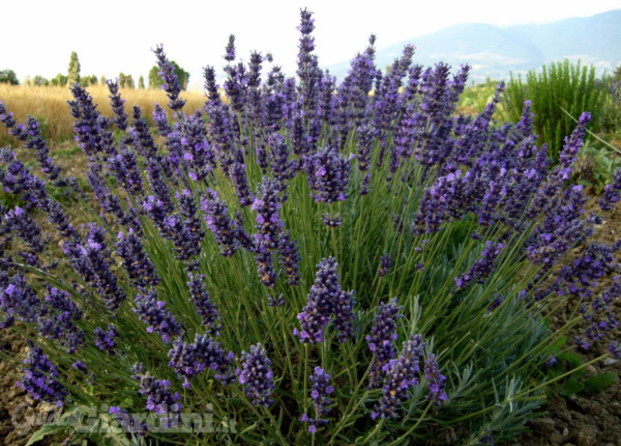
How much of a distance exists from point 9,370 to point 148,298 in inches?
78.7

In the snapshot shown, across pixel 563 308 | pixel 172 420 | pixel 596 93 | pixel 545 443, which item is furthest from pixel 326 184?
pixel 596 93

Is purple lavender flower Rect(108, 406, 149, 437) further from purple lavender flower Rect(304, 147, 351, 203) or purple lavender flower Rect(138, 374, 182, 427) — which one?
purple lavender flower Rect(304, 147, 351, 203)

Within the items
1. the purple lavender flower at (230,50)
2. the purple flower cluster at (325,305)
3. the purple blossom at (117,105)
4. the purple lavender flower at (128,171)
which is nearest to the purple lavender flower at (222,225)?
the purple flower cluster at (325,305)

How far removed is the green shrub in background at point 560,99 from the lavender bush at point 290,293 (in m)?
3.72

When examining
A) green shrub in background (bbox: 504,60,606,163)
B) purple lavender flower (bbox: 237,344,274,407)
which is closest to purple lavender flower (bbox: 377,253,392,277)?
purple lavender flower (bbox: 237,344,274,407)

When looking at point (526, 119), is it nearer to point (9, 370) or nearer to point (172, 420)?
point (172, 420)

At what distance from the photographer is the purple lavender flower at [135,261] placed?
163 cm

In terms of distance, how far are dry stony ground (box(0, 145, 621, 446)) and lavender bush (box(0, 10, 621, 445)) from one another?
0.21m

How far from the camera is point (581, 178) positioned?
5.47 m

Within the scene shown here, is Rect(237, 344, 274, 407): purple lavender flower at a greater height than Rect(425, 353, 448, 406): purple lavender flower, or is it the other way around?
Rect(237, 344, 274, 407): purple lavender flower

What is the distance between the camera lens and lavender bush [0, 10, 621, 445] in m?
1.51

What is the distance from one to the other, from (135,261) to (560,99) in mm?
7136

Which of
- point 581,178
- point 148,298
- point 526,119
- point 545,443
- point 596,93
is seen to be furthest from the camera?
point 596,93

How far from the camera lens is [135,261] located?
1.68 m
